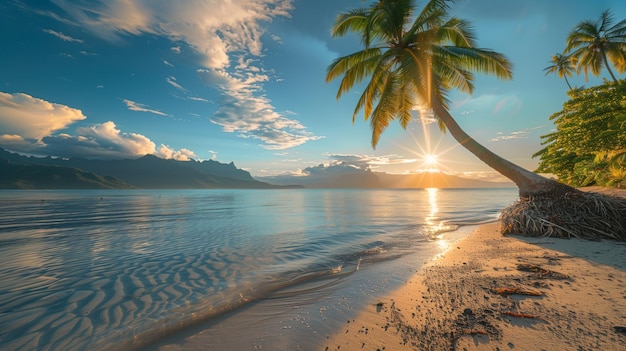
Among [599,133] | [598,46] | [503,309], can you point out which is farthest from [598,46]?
[503,309]

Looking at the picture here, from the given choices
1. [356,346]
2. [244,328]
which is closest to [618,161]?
[356,346]

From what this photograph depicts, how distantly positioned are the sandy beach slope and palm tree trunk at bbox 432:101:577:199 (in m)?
4.78

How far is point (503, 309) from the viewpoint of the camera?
3746 millimetres

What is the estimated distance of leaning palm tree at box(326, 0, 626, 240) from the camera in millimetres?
10627

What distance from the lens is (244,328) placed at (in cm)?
395

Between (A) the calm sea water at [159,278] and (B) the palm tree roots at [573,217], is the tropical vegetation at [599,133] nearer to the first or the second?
(B) the palm tree roots at [573,217]

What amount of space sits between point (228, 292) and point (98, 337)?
2273 mm

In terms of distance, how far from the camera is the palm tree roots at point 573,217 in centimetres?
883

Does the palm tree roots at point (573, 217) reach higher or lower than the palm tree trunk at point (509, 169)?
lower

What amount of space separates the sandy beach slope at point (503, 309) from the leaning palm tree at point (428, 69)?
4.86m

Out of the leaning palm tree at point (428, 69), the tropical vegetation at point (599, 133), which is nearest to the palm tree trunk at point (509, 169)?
the leaning palm tree at point (428, 69)

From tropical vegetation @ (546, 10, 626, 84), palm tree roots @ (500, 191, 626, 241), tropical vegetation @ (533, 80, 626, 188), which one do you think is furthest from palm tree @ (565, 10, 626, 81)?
palm tree roots @ (500, 191, 626, 241)

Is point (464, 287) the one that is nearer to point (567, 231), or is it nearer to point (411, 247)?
point (411, 247)

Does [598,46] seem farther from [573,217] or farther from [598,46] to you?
[573,217]
